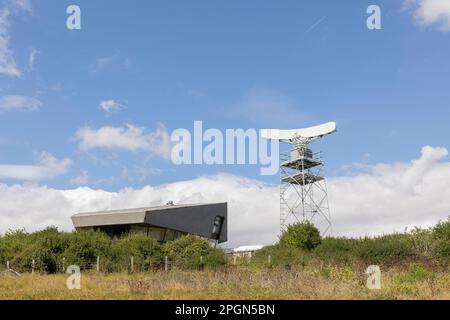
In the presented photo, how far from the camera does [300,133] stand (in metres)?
56.0

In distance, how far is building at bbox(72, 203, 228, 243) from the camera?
52344mm

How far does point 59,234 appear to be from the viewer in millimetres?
40219

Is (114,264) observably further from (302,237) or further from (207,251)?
(302,237)

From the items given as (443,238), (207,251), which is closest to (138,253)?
(207,251)

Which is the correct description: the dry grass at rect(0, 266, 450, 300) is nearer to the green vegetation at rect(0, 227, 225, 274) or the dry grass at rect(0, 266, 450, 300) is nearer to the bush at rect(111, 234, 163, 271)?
the bush at rect(111, 234, 163, 271)

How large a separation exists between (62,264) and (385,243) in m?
23.0

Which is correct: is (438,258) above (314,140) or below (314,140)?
below

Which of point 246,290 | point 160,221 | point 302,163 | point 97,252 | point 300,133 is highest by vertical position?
point 300,133

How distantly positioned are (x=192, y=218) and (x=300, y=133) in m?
14.7

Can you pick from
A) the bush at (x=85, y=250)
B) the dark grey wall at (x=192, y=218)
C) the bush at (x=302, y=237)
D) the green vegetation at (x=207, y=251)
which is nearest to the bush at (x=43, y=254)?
the green vegetation at (x=207, y=251)

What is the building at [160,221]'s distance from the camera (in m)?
52.3

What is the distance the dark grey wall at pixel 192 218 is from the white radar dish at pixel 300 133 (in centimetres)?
1006
